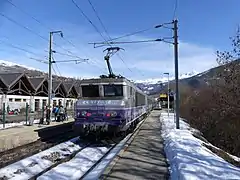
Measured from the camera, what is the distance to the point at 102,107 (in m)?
14.8

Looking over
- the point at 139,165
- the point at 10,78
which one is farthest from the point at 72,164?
the point at 10,78

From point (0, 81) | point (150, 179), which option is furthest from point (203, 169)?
point (0, 81)

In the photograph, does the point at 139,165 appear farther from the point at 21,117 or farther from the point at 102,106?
the point at 21,117

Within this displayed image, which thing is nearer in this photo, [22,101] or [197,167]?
[197,167]

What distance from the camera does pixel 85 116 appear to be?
1477 centimetres

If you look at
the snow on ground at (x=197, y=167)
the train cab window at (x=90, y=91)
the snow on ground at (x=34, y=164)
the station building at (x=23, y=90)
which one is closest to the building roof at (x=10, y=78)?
the station building at (x=23, y=90)

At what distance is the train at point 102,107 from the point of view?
47.9 feet

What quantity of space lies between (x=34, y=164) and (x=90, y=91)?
578cm

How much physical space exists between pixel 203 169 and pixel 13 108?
33.0 m

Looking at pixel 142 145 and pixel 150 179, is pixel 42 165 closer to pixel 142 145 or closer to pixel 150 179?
pixel 150 179

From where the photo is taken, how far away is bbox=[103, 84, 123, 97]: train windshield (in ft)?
50.0

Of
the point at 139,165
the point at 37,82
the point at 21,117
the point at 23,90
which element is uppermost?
the point at 37,82

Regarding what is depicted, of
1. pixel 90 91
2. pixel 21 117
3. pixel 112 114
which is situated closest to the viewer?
pixel 112 114

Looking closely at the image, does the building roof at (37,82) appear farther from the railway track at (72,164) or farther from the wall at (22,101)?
the railway track at (72,164)
